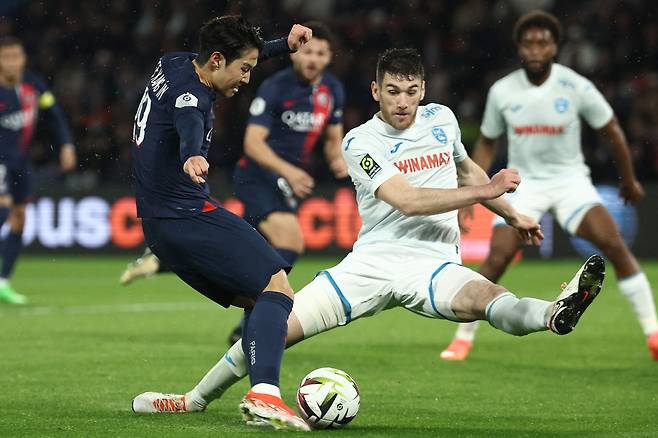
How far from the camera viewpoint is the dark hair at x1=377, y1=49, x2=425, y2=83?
6.06m

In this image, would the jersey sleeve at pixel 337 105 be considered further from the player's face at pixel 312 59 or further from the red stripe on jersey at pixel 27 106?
the red stripe on jersey at pixel 27 106

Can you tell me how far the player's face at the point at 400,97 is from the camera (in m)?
6.08

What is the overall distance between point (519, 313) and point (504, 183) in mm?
570

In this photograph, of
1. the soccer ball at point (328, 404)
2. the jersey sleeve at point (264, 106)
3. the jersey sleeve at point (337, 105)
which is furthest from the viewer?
the jersey sleeve at point (337, 105)

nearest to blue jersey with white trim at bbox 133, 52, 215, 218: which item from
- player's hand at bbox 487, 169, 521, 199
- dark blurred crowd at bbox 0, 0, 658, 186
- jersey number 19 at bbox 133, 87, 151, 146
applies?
jersey number 19 at bbox 133, 87, 151, 146

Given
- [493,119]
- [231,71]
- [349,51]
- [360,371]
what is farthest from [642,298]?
[349,51]

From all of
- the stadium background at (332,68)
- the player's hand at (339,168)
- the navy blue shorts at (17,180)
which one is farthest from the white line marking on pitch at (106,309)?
the stadium background at (332,68)

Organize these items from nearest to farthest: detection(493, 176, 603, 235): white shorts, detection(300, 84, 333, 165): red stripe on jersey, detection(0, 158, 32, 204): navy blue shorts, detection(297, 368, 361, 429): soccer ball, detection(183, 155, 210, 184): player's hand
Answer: detection(183, 155, 210, 184): player's hand
detection(297, 368, 361, 429): soccer ball
detection(493, 176, 603, 235): white shorts
detection(300, 84, 333, 165): red stripe on jersey
detection(0, 158, 32, 204): navy blue shorts

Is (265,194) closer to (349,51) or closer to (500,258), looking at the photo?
(500,258)

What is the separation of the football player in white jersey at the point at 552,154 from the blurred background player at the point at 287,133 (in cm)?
124

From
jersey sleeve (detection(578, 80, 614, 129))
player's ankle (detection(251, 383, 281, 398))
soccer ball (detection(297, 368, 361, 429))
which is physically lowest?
soccer ball (detection(297, 368, 361, 429))

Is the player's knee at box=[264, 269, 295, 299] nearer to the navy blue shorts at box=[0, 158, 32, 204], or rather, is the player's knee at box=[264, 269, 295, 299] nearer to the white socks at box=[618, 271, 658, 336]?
the white socks at box=[618, 271, 658, 336]

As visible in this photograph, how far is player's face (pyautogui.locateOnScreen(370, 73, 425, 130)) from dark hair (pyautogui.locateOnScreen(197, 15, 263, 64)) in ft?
2.55

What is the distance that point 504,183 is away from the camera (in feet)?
18.0
